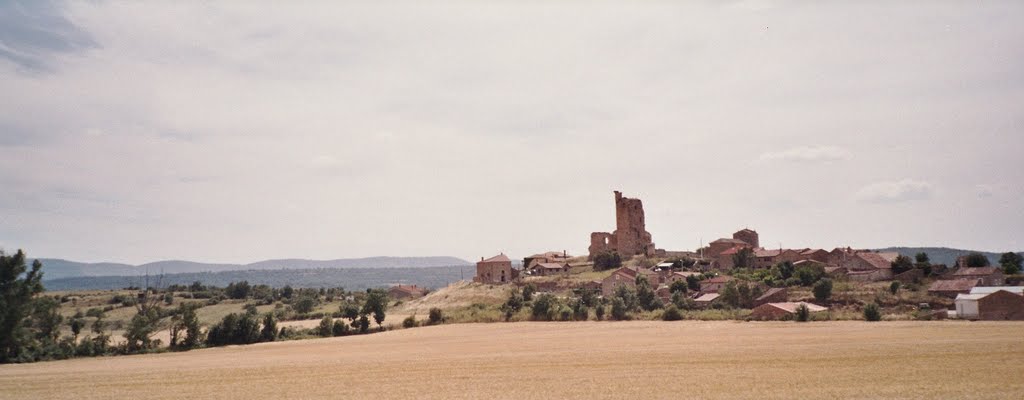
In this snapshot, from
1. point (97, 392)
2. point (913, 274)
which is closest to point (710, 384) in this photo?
point (97, 392)

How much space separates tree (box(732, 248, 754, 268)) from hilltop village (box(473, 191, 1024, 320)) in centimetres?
15

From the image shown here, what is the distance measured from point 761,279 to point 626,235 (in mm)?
33303

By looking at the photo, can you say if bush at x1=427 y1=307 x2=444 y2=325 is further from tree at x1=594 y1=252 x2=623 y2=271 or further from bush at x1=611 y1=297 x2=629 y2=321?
tree at x1=594 y1=252 x2=623 y2=271

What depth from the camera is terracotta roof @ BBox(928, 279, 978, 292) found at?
6378cm

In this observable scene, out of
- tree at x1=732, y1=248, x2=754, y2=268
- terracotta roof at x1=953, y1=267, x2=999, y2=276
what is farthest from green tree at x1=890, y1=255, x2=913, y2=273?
tree at x1=732, y1=248, x2=754, y2=268

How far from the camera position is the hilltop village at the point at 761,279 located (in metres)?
58.2

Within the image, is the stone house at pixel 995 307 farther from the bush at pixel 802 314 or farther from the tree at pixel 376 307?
the tree at pixel 376 307

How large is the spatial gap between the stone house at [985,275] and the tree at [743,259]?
25412mm

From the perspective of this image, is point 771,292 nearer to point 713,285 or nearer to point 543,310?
point 713,285

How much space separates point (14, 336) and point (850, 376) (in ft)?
173

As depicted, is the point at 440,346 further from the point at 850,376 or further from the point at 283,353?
the point at 850,376

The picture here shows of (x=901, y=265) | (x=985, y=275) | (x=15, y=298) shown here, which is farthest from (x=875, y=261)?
(x=15, y=298)

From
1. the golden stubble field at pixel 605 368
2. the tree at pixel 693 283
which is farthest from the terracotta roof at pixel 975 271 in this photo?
the golden stubble field at pixel 605 368

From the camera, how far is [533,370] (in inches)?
1171
